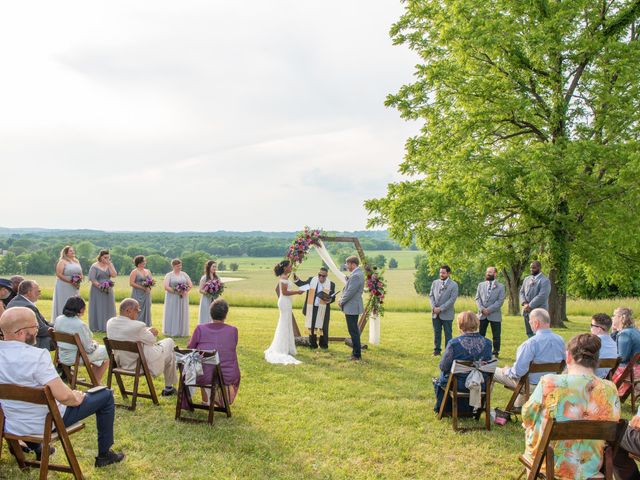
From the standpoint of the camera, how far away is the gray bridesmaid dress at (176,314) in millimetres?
14633

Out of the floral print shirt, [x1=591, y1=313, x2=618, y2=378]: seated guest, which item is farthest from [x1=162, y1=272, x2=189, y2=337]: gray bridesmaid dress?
the floral print shirt

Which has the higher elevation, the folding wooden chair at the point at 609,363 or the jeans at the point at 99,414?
the folding wooden chair at the point at 609,363

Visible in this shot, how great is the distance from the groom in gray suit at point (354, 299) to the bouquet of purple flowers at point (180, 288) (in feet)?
15.3

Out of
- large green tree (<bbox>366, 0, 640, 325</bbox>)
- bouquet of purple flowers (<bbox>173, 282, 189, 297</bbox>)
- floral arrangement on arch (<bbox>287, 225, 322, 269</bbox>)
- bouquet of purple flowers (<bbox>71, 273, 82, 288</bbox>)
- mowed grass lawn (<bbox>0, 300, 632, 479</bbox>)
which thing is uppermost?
large green tree (<bbox>366, 0, 640, 325</bbox>)

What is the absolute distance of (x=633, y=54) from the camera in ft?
58.1

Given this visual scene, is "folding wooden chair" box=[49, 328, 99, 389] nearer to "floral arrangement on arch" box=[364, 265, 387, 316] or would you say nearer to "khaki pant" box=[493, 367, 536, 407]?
"khaki pant" box=[493, 367, 536, 407]

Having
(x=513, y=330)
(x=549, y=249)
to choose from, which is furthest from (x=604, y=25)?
(x=513, y=330)

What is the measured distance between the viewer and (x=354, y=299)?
1209cm

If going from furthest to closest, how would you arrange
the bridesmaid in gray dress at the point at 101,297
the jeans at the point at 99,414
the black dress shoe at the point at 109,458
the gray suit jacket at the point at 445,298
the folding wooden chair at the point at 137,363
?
the bridesmaid in gray dress at the point at 101,297 < the gray suit jacket at the point at 445,298 < the folding wooden chair at the point at 137,363 < the black dress shoe at the point at 109,458 < the jeans at the point at 99,414

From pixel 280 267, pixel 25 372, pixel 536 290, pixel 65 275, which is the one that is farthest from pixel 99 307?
pixel 536 290

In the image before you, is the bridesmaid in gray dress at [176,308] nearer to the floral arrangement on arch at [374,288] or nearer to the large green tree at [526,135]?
the floral arrangement on arch at [374,288]

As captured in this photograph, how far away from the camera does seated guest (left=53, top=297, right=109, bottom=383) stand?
8070 mm

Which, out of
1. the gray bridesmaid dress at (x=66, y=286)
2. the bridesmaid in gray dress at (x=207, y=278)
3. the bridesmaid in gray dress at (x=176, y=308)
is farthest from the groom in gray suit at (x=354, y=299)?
the gray bridesmaid dress at (x=66, y=286)

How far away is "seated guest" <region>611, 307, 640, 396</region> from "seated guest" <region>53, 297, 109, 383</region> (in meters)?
8.04
